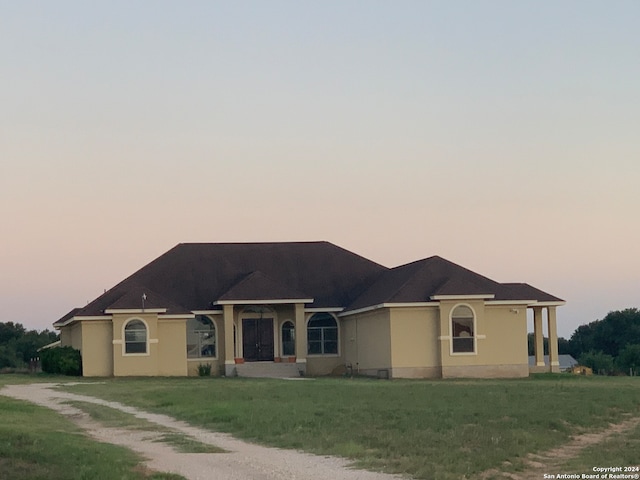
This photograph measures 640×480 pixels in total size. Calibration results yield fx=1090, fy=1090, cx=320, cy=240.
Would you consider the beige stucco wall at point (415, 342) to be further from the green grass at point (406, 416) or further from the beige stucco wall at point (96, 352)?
the beige stucco wall at point (96, 352)

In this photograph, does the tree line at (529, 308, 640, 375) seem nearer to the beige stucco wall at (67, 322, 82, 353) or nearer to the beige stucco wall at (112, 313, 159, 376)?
the beige stucco wall at (67, 322, 82, 353)

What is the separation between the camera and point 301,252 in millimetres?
52750

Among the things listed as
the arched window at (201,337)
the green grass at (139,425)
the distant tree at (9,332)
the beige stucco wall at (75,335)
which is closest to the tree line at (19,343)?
the distant tree at (9,332)

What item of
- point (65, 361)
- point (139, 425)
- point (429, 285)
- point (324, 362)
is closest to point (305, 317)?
point (324, 362)

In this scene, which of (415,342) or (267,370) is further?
(267,370)

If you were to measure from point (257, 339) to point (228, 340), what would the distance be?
2.20 metres

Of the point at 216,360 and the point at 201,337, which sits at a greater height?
the point at 201,337

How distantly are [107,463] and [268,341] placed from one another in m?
32.2

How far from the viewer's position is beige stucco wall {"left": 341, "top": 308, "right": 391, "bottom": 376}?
43.8 metres

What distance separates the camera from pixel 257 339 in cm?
4875

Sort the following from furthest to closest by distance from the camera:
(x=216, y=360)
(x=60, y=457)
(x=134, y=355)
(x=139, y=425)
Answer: (x=216, y=360), (x=134, y=355), (x=139, y=425), (x=60, y=457)

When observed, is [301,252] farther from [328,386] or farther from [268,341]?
[328,386]

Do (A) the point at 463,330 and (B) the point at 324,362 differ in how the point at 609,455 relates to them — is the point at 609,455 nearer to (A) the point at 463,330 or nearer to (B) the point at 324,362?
(A) the point at 463,330

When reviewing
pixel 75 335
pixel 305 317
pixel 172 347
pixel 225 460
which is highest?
pixel 305 317
